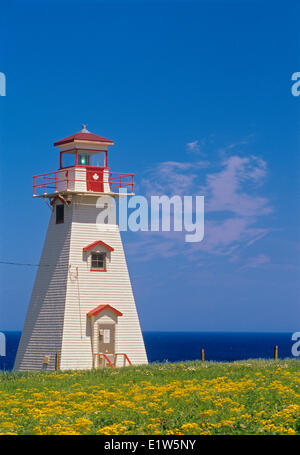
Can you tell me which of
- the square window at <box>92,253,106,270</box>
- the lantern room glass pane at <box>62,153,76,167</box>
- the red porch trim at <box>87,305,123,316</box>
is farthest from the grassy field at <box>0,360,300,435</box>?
the lantern room glass pane at <box>62,153,76,167</box>

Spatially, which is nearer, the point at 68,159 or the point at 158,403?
the point at 158,403

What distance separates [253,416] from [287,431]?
1.93 metres

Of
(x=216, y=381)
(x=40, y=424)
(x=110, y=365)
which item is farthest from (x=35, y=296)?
(x=40, y=424)

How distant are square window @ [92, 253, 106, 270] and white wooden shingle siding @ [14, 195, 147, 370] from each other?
11.2 inches

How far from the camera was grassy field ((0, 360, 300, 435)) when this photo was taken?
1748 cm

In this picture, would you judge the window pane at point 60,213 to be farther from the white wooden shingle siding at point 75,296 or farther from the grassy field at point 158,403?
the grassy field at point 158,403

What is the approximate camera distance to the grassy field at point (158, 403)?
17.5 metres

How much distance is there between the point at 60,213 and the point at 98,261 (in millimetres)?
3553

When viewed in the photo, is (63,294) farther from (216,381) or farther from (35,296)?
(216,381)

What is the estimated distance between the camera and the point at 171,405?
20641 mm

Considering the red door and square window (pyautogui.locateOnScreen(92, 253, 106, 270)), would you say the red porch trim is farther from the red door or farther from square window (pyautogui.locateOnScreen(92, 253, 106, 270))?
the red door

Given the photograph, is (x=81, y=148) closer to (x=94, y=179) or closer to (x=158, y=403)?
(x=94, y=179)

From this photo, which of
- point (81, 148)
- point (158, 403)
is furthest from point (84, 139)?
point (158, 403)

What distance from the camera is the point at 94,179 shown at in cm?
4169
